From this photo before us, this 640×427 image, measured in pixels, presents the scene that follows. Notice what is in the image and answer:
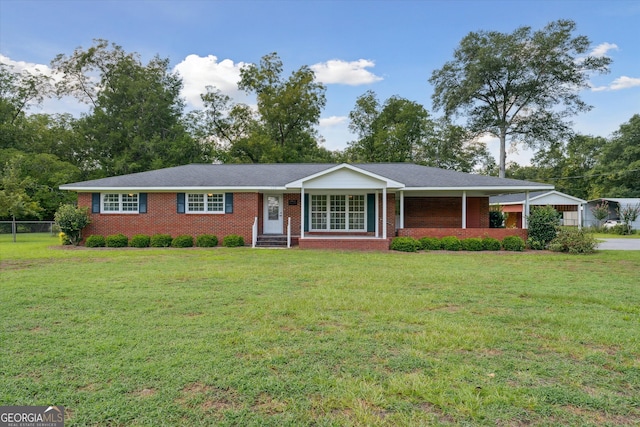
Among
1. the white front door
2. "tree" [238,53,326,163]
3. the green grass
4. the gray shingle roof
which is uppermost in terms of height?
"tree" [238,53,326,163]

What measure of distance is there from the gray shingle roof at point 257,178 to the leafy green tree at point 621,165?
32.2m

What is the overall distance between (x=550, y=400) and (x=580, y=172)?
5398cm

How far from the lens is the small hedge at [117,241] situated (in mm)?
14703

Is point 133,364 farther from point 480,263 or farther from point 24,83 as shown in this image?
point 24,83

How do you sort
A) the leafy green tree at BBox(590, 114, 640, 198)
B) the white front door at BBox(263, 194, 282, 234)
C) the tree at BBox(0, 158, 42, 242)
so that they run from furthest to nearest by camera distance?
the leafy green tree at BBox(590, 114, 640, 198)
the tree at BBox(0, 158, 42, 242)
the white front door at BBox(263, 194, 282, 234)

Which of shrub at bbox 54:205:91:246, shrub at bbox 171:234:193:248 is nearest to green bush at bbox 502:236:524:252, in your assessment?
shrub at bbox 171:234:193:248

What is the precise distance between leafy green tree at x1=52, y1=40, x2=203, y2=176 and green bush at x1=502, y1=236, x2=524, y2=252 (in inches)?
1002

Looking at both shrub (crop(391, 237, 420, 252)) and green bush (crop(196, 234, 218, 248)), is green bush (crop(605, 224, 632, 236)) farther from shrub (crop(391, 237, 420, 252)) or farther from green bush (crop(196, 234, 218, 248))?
green bush (crop(196, 234, 218, 248))

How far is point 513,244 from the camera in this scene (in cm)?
1395

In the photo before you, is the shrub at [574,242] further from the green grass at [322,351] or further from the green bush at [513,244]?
the green grass at [322,351]

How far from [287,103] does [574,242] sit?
25.6 metres

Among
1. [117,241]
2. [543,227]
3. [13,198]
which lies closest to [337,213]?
[543,227]

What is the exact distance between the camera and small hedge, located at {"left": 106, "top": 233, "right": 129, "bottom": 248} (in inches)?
579

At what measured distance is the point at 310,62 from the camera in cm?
3331
